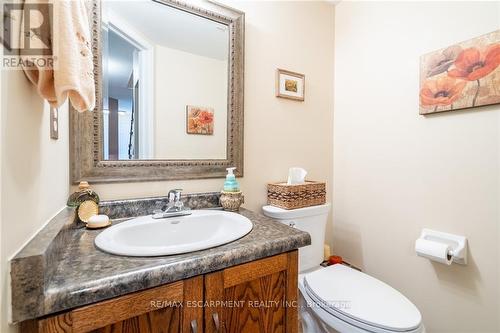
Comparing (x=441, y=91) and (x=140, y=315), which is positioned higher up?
(x=441, y=91)

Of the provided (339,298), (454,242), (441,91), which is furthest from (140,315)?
(441,91)

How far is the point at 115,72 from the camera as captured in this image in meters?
1.00

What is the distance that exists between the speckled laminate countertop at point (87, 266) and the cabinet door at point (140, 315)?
0.02 m

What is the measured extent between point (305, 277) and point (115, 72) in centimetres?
130

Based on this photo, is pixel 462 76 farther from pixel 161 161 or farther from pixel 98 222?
pixel 98 222

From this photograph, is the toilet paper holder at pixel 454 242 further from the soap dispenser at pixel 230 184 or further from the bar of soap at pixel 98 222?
the bar of soap at pixel 98 222

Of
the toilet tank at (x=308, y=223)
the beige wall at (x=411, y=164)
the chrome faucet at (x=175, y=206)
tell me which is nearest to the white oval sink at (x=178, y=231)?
the chrome faucet at (x=175, y=206)

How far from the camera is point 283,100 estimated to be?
147 cm

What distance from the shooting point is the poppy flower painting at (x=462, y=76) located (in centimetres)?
99

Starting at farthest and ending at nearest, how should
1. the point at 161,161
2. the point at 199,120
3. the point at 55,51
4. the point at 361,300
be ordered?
the point at 199,120, the point at 161,161, the point at 361,300, the point at 55,51

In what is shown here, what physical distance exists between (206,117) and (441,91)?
1.18 m

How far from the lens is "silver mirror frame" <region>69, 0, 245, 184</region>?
3.09 feet

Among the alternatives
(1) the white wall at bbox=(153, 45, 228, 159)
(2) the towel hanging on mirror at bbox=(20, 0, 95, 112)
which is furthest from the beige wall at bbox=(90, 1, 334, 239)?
(2) the towel hanging on mirror at bbox=(20, 0, 95, 112)

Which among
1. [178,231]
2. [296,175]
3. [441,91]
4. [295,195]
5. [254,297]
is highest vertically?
[441,91]
